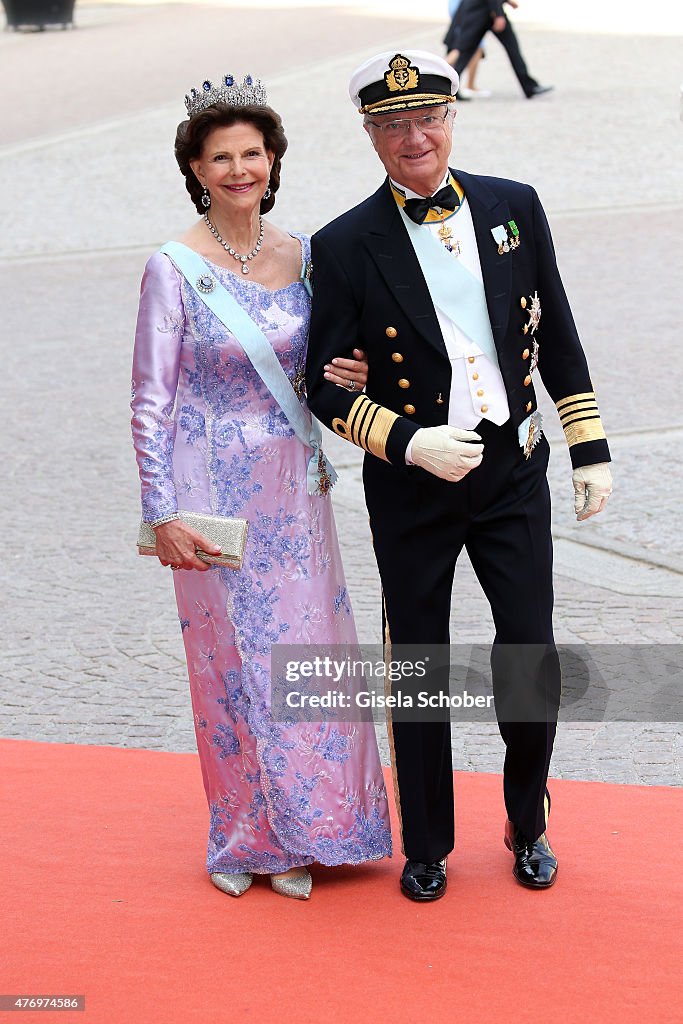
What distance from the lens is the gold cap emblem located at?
3.52 metres

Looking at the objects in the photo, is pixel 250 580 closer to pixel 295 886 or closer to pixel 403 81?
pixel 295 886

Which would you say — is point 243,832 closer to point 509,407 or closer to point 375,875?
point 375,875

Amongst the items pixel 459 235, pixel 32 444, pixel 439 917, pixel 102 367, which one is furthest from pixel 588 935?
pixel 102 367

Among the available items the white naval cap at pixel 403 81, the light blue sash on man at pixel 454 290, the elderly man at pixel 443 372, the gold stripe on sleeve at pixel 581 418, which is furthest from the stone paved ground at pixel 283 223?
the white naval cap at pixel 403 81

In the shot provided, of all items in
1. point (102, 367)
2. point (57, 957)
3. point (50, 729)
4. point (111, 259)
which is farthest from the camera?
point (111, 259)

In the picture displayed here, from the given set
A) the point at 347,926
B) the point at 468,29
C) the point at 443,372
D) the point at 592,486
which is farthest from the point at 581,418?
the point at 468,29

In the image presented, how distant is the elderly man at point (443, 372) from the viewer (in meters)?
3.58

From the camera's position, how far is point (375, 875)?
13.0ft

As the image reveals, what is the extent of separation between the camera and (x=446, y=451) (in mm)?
3459

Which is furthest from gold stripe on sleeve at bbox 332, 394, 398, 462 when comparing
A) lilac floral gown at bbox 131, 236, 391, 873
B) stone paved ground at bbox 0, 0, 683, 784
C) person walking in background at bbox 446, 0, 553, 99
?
person walking in background at bbox 446, 0, 553, 99

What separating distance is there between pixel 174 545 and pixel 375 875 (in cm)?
98

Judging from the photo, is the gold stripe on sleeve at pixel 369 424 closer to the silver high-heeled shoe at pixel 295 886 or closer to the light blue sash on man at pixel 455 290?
the light blue sash on man at pixel 455 290

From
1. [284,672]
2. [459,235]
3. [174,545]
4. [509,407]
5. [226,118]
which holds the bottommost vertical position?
[284,672]

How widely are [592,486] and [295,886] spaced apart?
1.19m
